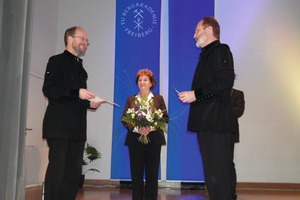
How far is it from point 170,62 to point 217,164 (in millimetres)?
4804

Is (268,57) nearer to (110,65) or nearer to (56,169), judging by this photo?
(110,65)

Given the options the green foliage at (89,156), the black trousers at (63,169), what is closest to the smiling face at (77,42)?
the black trousers at (63,169)

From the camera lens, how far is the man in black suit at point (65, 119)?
275 cm

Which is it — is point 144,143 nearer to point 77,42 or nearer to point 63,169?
point 63,169

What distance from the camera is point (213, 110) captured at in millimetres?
2514

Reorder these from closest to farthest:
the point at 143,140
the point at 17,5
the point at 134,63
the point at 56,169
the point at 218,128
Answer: the point at 17,5 < the point at 218,128 < the point at 56,169 < the point at 143,140 < the point at 134,63

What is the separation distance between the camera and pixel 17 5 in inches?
60.9

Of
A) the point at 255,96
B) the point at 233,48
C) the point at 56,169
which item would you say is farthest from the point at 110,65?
the point at 56,169

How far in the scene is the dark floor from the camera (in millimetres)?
5273

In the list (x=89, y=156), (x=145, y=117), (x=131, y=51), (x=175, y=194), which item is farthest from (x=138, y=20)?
(x=145, y=117)

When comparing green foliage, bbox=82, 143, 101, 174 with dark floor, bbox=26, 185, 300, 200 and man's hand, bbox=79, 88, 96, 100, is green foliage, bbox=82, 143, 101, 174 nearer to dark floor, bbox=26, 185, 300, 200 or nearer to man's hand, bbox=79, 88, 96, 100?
dark floor, bbox=26, 185, 300, 200

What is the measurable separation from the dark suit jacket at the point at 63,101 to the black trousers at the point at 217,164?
45.3 inches

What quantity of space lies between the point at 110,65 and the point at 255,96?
3107 millimetres

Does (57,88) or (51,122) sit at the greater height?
(57,88)
